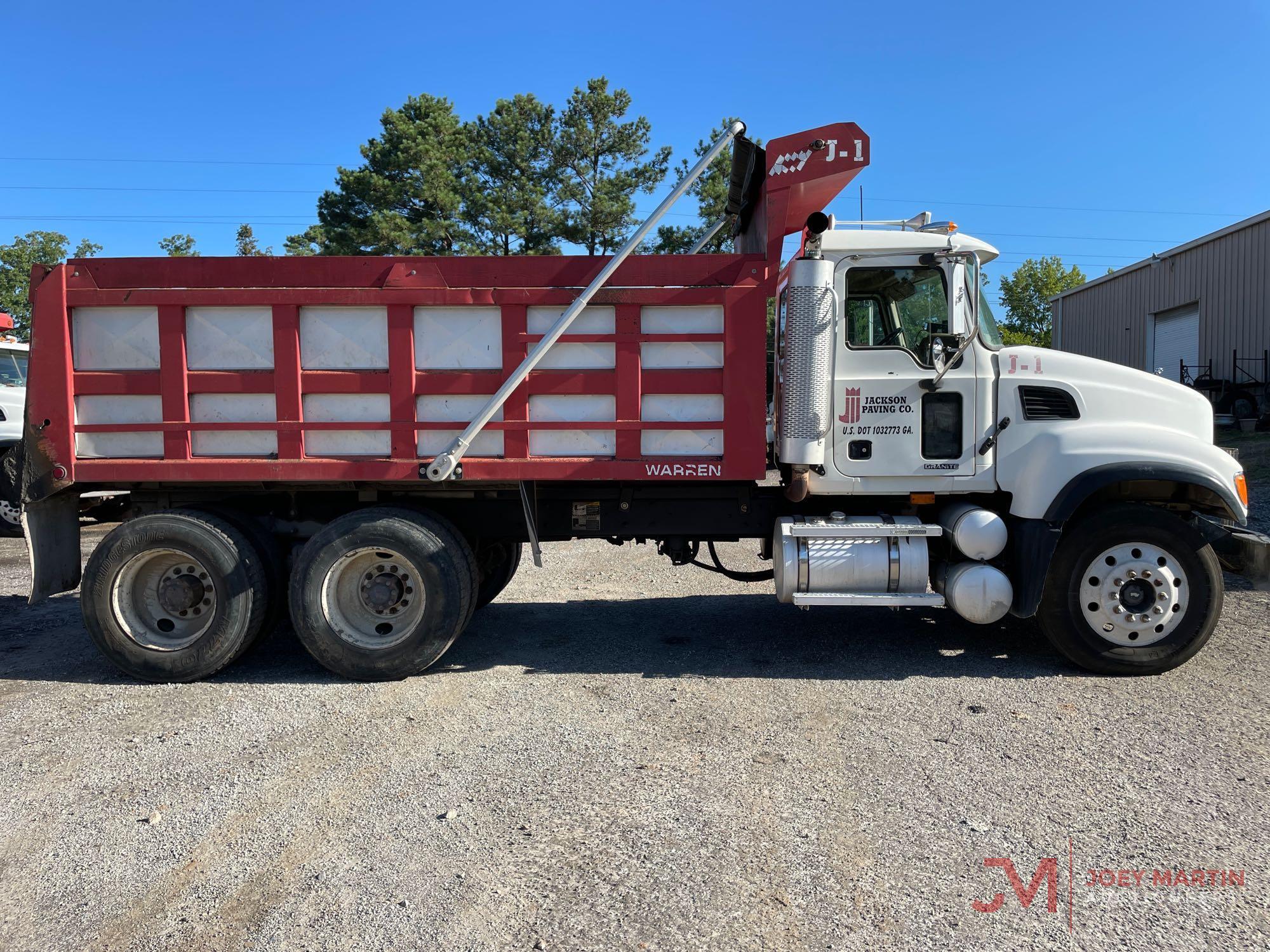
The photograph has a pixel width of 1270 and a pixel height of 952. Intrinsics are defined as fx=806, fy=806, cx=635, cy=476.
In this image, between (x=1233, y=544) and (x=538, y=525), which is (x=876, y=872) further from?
(x=1233, y=544)

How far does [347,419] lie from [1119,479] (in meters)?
4.93

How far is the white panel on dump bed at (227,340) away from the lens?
522 cm

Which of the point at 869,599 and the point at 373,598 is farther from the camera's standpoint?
the point at 373,598

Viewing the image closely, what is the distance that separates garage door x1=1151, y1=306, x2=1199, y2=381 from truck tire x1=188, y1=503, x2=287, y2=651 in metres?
23.2

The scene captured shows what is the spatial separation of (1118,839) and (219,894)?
3541 millimetres

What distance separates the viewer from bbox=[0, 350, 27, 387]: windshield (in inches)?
440

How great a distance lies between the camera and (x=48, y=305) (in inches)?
204

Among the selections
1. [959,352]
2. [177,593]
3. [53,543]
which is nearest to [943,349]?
[959,352]

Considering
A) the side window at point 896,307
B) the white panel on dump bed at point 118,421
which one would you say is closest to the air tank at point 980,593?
the side window at point 896,307

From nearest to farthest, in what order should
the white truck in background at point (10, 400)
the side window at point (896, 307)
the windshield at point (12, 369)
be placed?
the side window at point (896, 307)
the white truck in background at point (10, 400)
the windshield at point (12, 369)

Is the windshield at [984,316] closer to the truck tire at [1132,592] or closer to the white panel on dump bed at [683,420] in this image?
the truck tire at [1132,592]

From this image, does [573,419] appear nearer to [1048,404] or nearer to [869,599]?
[869,599]

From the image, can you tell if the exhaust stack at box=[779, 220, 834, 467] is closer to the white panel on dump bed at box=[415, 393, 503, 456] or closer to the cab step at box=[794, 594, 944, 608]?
the cab step at box=[794, 594, 944, 608]

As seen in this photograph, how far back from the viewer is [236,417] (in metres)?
5.29
